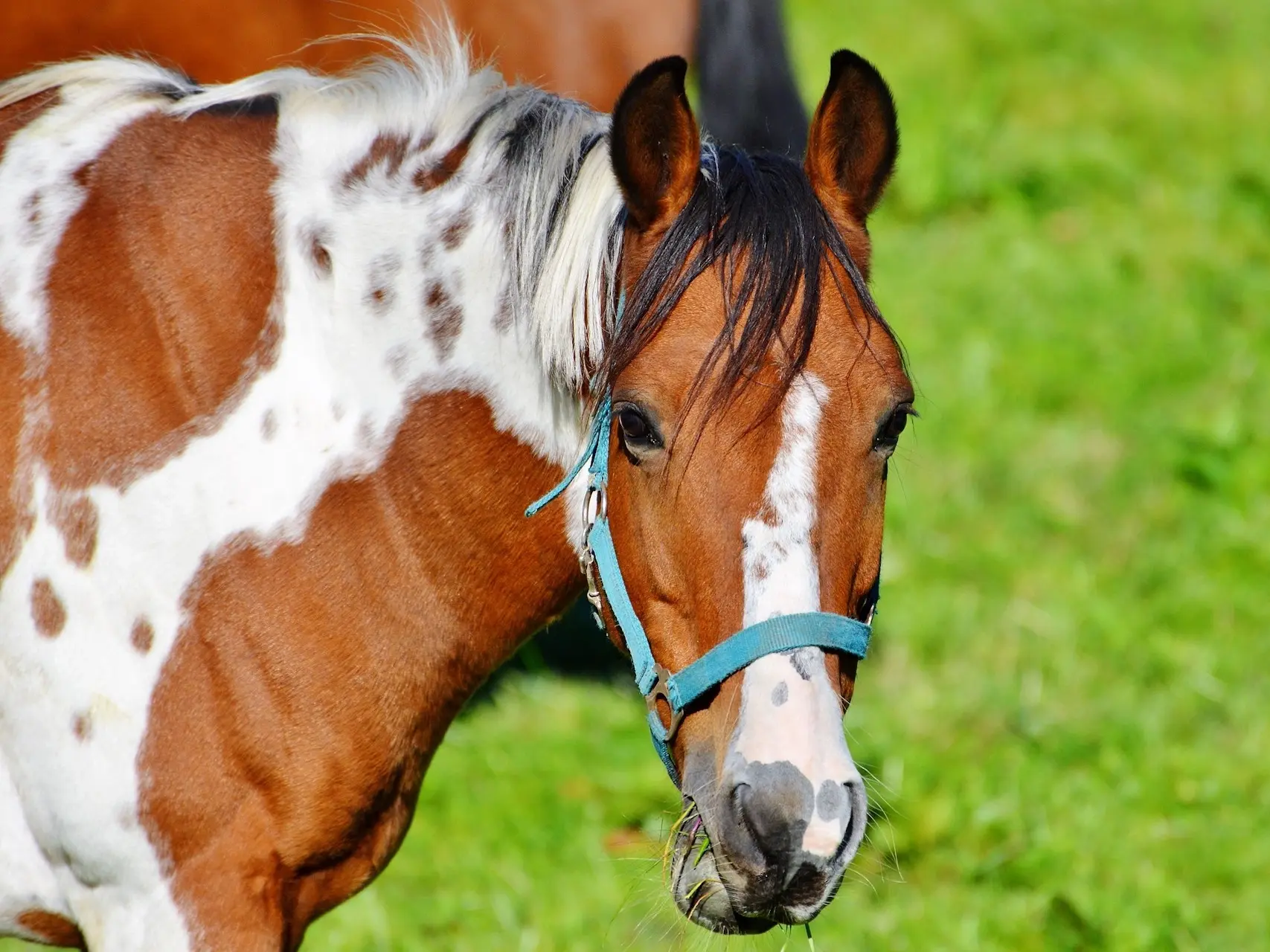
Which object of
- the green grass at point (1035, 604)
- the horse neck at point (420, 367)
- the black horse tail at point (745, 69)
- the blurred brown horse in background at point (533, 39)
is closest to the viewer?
the horse neck at point (420, 367)

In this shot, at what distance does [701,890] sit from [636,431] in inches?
24.3

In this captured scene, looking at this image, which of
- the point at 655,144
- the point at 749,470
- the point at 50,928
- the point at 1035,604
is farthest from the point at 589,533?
the point at 1035,604

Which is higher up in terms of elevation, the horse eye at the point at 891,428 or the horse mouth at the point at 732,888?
the horse eye at the point at 891,428

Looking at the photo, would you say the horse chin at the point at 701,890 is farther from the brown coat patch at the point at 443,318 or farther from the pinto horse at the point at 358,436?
the brown coat patch at the point at 443,318

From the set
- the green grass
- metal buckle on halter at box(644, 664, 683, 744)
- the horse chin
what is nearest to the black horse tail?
the green grass

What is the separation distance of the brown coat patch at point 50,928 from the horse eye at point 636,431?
1.08m

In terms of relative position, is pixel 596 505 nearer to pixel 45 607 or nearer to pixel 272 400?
pixel 272 400

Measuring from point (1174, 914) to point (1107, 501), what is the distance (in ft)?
6.76

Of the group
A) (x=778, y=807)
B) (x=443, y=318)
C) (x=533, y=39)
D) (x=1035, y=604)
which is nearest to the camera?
(x=778, y=807)

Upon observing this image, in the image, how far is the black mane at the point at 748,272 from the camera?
69.1 inches

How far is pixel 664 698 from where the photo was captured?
1869mm

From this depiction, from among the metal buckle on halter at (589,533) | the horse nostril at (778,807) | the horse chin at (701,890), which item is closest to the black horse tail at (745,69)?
the metal buckle on halter at (589,533)

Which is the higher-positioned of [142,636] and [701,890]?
[142,636]

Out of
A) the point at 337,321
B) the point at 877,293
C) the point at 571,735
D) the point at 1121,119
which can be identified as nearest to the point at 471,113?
the point at 337,321
